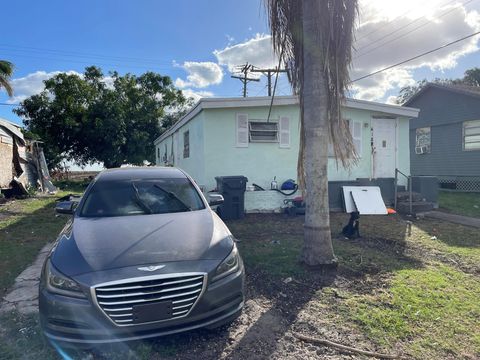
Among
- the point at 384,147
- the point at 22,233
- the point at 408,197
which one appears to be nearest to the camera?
the point at 22,233

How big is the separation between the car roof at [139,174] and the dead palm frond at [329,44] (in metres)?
2.02

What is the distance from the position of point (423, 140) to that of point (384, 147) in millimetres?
8653

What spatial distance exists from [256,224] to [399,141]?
6.57m

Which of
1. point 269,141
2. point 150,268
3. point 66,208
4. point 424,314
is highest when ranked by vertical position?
point 269,141

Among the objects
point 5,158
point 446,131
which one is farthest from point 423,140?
point 5,158

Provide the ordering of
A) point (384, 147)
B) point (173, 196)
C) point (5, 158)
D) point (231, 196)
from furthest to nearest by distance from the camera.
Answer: point (5, 158)
point (384, 147)
point (231, 196)
point (173, 196)

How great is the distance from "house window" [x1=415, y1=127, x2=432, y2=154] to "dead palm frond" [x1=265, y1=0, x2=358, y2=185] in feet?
50.4

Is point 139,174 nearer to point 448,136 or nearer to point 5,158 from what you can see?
point 5,158

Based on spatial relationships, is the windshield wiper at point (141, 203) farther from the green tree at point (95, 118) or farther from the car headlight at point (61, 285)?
the green tree at point (95, 118)

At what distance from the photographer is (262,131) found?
10.7m

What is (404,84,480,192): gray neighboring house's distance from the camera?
15734mm

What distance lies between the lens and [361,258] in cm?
551

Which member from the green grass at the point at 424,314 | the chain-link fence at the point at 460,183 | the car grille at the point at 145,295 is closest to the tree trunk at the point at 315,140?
the green grass at the point at 424,314

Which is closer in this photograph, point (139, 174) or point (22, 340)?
point (22, 340)
